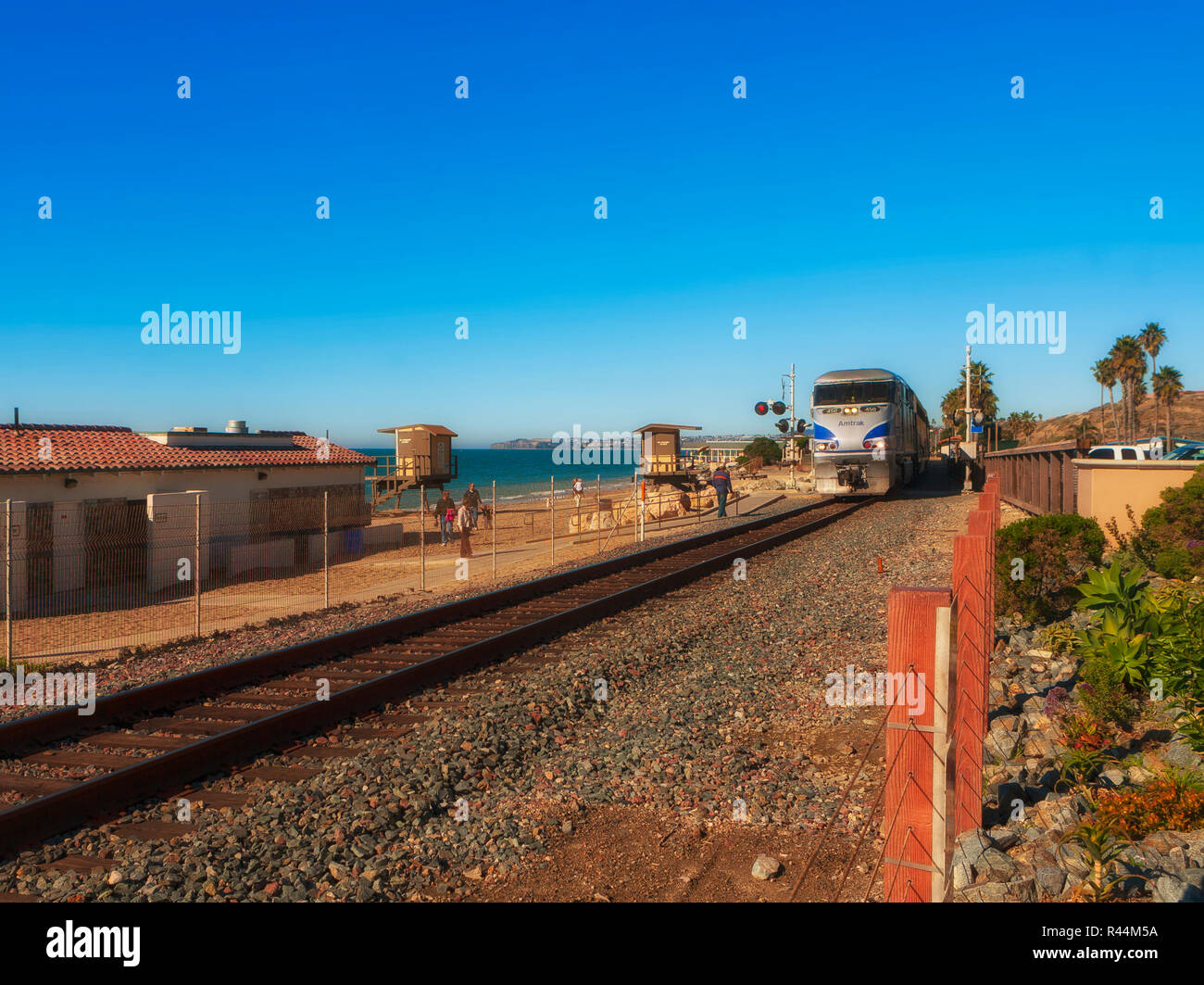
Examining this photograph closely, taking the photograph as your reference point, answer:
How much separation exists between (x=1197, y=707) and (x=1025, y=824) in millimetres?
2449

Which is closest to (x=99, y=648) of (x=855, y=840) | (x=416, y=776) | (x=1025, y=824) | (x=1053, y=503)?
(x=416, y=776)

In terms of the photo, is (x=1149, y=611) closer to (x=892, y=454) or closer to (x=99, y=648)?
(x=99, y=648)

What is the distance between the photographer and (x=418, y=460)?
39.9m

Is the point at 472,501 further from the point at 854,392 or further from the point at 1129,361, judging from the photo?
the point at 1129,361

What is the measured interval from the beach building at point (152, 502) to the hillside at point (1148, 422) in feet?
397

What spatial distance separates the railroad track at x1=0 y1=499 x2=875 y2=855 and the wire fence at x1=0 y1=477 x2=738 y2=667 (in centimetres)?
282

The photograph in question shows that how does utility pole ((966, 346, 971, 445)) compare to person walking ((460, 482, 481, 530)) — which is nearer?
person walking ((460, 482, 481, 530))

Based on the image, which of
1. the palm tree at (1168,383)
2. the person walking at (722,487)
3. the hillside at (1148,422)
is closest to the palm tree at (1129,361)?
the palm tree at (1168,383)

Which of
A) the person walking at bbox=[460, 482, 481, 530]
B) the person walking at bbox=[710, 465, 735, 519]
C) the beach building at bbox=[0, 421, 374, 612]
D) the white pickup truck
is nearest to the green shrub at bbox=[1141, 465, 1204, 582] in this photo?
the beach building at bbox=[0, 421, 374, 612]

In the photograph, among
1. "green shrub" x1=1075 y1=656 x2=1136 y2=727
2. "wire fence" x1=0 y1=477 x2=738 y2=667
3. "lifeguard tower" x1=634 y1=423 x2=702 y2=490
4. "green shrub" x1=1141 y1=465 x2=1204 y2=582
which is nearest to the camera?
"green shrub" x1=1075 y1=656 x2=1136 y2=727

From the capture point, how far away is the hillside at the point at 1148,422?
134250mm

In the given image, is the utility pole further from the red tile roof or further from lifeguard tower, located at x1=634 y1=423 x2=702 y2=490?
the red tile roof

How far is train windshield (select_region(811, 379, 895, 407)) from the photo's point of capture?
30094mm

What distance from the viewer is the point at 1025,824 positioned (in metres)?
5.17
